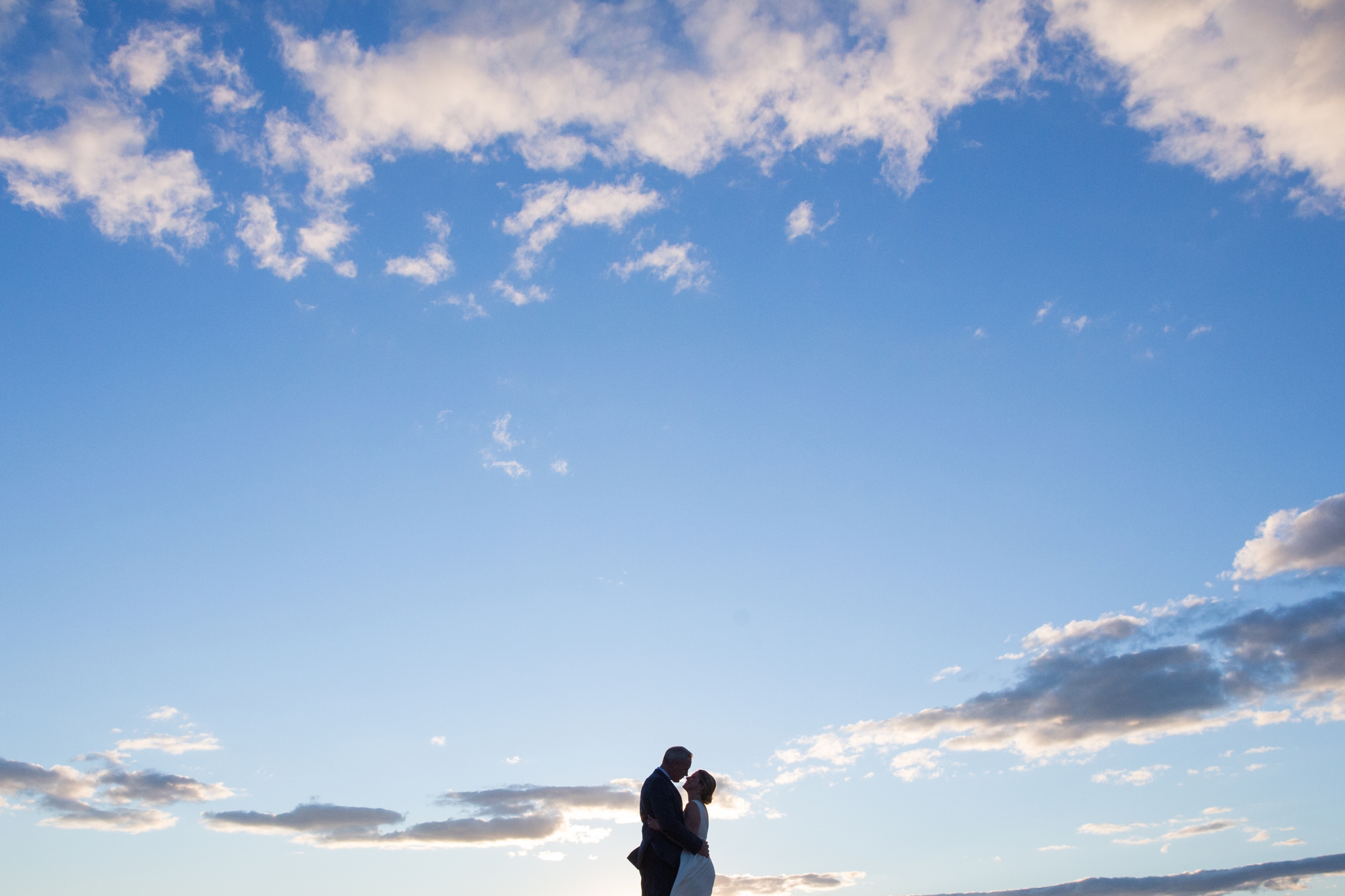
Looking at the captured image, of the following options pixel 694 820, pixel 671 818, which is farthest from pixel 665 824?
pixel 694 820

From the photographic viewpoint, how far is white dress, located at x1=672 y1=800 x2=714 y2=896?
549 inches

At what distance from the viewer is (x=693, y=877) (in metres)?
14.0

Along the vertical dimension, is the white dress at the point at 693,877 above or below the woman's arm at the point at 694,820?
below

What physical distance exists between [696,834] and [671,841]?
0.57m

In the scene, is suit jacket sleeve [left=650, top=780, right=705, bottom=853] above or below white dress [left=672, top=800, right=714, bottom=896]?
above

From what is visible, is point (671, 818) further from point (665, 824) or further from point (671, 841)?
point (671, 841)

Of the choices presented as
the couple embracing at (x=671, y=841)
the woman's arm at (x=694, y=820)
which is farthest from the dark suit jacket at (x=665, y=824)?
the woman's arm at (x=694, y=820)

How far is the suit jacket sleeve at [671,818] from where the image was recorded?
13844 millimetres

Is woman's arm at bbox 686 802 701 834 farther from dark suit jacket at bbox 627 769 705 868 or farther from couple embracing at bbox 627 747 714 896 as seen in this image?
dark suit jacket at bbox 627 769 705 868

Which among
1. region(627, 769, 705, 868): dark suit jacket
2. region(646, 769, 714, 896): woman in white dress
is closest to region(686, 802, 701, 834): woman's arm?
region(646, 769, 714, 896): woman in white dress

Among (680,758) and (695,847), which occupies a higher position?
(680,758)

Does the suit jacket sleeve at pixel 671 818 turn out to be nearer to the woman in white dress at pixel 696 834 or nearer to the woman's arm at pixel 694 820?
the woman in white dress at pixel 696 834

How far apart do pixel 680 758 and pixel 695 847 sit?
1318 mm

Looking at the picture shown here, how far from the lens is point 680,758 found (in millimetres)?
14234
